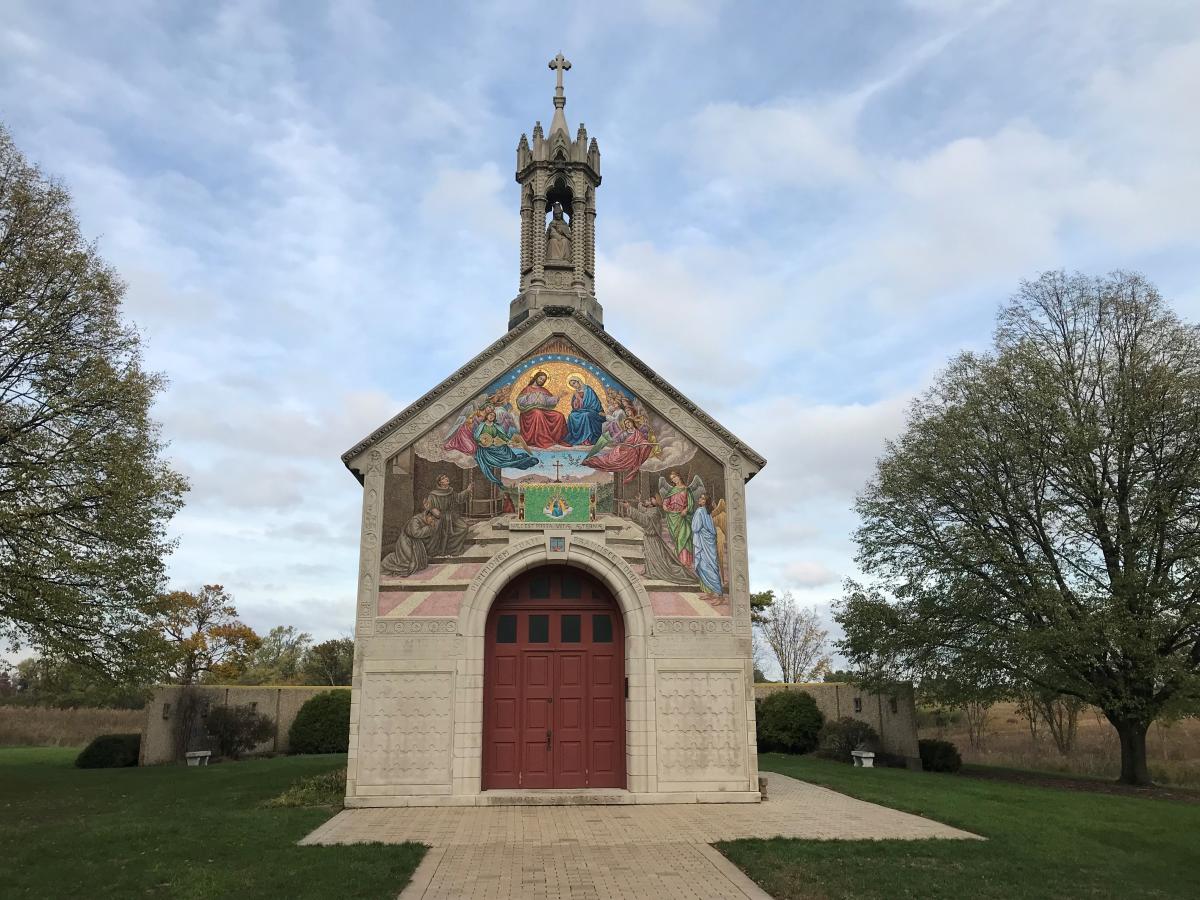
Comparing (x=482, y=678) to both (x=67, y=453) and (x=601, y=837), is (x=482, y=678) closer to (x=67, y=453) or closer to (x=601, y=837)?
(x=601, y=837)

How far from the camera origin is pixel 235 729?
28.1 metres

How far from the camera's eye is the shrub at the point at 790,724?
29203 millimetres

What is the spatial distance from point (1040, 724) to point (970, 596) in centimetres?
2088

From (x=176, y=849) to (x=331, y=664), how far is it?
43121 millimetres

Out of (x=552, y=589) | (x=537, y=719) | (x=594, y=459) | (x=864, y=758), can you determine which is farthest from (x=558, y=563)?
(x=864, y=758)

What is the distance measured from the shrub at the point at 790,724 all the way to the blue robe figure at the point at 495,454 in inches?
639

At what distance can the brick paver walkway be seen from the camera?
1011 cm

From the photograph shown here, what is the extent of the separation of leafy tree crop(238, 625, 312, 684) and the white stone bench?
35.0 m

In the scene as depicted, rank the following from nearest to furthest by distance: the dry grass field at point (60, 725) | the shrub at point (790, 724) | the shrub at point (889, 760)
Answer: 1. the shrub at point (889, 760)
2. the shrub at point (790, 724)
3. the dry grass field at point (60, 725)

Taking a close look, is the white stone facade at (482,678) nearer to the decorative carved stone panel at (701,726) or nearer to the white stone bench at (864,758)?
the decorative carved stone panel at (701,726)

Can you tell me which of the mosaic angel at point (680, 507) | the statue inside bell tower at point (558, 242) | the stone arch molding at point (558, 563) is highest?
the statue inside bell tower at point (558, 242)

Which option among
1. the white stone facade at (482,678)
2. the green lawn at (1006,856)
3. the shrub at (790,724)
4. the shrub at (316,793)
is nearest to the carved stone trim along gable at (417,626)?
the white stone facade at (482,678)

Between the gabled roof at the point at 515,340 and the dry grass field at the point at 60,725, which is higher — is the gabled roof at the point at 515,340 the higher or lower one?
the higher one

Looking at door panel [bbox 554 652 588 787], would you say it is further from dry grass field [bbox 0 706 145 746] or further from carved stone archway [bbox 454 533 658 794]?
dry grass field [bbox 0 706 145 746]
